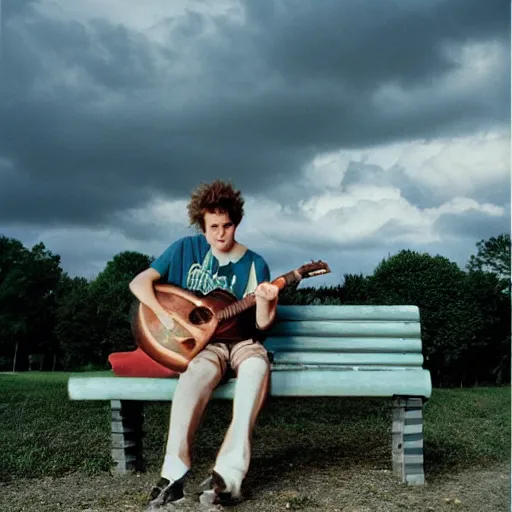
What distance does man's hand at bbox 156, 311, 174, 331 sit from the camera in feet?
15.4

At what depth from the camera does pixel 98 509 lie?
14.8 feet

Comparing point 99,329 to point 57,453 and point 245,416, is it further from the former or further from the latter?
point 245,416

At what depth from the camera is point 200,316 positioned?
15.6 ft

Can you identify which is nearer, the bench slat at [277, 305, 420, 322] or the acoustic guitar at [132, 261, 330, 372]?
the acoustic guitar at [132, 261, 330, 372]

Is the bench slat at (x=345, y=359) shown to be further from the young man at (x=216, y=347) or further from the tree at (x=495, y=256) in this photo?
the tree at (x=495, y=256)

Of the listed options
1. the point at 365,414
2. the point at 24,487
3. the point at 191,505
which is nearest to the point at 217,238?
the point at 191,505

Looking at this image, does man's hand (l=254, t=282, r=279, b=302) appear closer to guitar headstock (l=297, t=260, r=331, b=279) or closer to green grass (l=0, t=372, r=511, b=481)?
guitar headstock (l=297, t=260, r=331, b=279)

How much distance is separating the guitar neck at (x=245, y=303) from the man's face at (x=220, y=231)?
395 mm

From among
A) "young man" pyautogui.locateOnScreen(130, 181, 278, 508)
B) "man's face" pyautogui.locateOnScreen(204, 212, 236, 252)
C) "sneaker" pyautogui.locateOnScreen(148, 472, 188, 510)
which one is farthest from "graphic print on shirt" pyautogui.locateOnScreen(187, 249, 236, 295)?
"sneaker" pyautogui.locateOnScreen(148, 472, 188, 510)

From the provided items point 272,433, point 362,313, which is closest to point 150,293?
point 362,313

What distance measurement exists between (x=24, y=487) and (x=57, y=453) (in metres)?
0.88

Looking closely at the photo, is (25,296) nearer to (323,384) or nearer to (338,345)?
(338,345)

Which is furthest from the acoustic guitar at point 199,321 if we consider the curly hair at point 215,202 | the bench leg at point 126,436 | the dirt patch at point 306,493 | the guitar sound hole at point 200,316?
the dirt patch at point 306,493

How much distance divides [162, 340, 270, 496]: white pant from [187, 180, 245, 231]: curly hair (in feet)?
2.67
